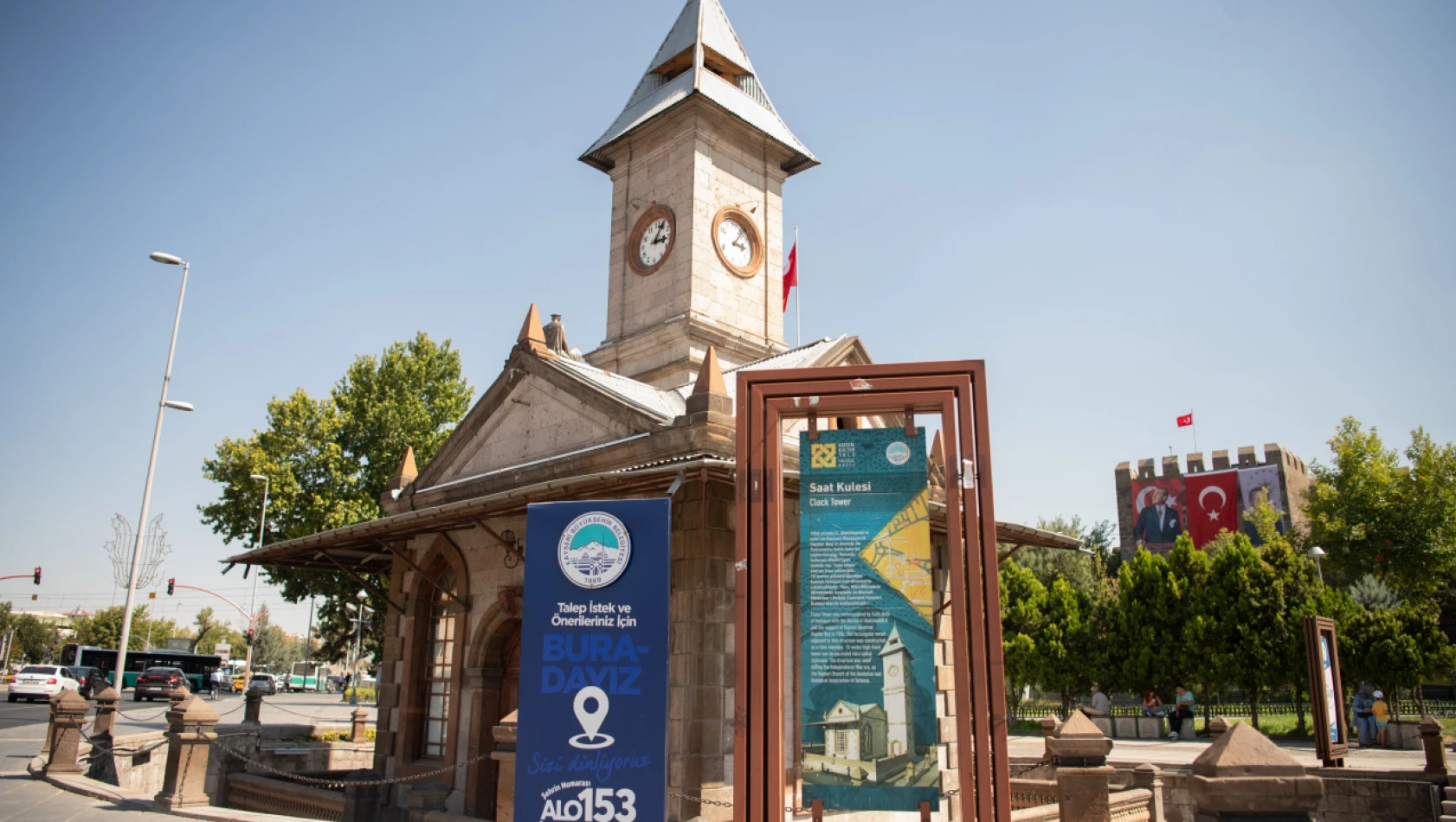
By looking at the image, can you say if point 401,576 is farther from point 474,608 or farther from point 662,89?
point 662,89

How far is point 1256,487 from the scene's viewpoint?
2169 inches

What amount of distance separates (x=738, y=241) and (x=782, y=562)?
14.7 metres

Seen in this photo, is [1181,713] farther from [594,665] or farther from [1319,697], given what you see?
[594,665]

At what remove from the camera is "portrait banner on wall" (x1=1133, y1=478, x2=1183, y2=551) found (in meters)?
57.0

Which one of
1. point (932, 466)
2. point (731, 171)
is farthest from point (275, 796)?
point (731, 171)

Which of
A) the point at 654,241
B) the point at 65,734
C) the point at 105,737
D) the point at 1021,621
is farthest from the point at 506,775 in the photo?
the point at 1021,621

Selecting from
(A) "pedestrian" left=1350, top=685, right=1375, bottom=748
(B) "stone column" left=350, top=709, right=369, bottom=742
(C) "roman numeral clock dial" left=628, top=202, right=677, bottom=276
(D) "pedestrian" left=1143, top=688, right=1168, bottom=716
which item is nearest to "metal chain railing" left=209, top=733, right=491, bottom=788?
(B) "stone column" left=350, top=709, right=369, bottom=742

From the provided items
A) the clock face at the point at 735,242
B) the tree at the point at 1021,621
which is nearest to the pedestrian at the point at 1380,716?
the tree at the point at 1021,621

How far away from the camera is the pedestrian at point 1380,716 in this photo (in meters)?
21.8

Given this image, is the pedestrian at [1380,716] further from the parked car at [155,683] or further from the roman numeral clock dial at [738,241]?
the parked car at [155,683]

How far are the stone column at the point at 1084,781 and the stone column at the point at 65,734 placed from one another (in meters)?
15.8

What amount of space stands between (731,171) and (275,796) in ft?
50.5

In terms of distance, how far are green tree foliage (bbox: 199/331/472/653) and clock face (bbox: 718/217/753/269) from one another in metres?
15.1

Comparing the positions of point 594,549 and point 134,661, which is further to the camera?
point 134,661
